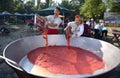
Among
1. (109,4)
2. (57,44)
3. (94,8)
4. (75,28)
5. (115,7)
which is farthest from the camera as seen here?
(109,4)

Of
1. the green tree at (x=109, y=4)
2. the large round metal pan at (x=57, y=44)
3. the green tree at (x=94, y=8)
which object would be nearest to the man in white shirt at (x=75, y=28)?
the large round metal pan at (x=57, y=44)

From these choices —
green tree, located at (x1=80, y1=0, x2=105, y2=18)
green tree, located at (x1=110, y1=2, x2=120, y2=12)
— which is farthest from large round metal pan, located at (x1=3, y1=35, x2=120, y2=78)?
green tree, located at (x1=110, y1=2, x2=120, y2=12)

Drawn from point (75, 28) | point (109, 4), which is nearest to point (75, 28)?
point (75, 28)

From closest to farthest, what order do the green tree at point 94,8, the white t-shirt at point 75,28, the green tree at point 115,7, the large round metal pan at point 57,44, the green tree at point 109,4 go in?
the large round metal pan at point 57,44 → the white t-shirt at point 75,28 → the green tree at point 94,8 → the green tree at point 115,7 → the green tree at point 109,4

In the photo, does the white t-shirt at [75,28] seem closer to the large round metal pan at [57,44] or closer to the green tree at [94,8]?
the large round metal pan at [57,44]

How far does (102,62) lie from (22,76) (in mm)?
1872

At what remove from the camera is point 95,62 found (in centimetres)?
467

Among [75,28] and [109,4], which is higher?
[109,4]

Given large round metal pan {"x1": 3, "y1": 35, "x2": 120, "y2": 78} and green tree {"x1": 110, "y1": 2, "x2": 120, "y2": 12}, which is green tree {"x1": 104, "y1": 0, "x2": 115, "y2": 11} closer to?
green tree {"x1": 110, "y1": 2, "x2": 120, "y2": 12}

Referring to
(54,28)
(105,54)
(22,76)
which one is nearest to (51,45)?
(54,28)

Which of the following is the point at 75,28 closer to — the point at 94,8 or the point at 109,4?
the point at 94,8

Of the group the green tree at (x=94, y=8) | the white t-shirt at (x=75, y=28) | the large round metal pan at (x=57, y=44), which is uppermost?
the green tree at (x=94, y=8)

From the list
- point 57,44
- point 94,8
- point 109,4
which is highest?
point 109,4

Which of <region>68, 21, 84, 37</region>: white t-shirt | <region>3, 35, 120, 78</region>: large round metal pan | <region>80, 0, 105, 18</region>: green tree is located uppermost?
<region>80, 0, 105, 18</region>: green tree
